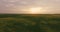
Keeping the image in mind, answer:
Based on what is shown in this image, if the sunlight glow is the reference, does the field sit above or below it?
below

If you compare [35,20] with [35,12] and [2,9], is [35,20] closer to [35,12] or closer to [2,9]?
[35,12]

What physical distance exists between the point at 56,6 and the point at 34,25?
A: 0.15 metres

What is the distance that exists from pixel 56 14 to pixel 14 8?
222 millimetres

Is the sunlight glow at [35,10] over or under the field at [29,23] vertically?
over

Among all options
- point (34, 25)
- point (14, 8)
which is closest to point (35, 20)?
point (34, 25)

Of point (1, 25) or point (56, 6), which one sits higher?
point (56, 6)

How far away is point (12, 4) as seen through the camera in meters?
0.86

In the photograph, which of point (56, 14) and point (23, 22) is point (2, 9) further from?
point (56, 14)

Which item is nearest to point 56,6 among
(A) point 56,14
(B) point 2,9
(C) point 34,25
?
(A) point 56,14

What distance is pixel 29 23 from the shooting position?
33.0 inches

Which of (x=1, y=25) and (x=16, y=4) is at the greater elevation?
(x=16, y=4)

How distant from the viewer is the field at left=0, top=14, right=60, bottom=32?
829 millimetres

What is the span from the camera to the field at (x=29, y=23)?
0.83 meters

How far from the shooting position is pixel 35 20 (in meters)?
0.84
